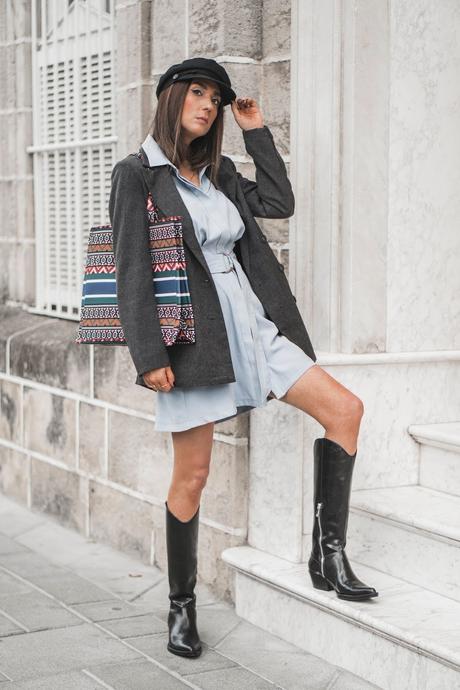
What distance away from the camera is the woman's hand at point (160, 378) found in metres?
3.88

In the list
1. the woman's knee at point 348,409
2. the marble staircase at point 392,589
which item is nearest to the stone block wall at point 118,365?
the marble staircase at point 392,589

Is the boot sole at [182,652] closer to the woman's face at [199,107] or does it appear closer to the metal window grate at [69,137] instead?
the woman's face at [199,107]

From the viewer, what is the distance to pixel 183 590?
426 cm

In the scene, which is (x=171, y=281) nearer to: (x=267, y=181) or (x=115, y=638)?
(x=267, y=181)

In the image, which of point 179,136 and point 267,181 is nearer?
point 179,136

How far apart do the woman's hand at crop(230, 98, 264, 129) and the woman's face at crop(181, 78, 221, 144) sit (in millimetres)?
178

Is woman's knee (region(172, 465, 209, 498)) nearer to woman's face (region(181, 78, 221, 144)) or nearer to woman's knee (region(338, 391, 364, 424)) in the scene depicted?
woman's knee (region(338, 391, 364, 424))

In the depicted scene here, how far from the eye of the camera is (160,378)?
153 inches

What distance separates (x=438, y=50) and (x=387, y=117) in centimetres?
38

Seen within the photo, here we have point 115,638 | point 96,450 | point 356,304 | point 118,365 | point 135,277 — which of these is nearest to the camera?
point 135,277

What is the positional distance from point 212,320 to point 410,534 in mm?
1056

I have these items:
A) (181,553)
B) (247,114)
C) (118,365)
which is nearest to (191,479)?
(181,553)

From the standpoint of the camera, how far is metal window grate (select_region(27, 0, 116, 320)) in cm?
611

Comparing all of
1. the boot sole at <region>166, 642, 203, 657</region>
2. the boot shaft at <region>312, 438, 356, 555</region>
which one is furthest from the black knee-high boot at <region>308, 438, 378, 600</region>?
the boot sole at <region>166, 642, 203, 657</region>
